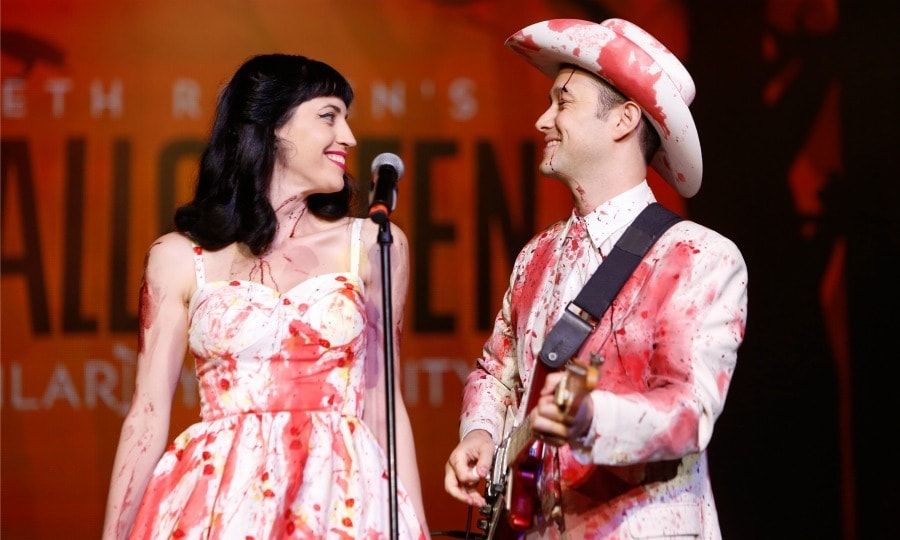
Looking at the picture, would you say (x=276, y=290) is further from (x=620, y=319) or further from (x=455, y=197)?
(x=455, y=197)

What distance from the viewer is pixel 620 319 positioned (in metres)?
2.06

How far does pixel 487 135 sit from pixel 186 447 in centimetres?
196

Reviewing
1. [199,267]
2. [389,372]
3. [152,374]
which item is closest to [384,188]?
[389,372]

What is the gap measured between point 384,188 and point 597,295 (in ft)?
1.49

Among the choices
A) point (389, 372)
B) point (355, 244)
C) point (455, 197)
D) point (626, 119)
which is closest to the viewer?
point (389, 372)

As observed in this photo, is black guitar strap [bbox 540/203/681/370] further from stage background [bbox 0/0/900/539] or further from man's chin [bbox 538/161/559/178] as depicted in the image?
stage background [bbox 0/0/900/539]

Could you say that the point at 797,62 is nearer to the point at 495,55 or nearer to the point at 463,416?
the point at 495,55

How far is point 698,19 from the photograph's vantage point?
394 centimetres

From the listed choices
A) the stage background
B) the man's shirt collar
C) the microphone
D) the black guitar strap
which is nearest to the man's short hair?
the man's shirt collar

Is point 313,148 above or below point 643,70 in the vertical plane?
below

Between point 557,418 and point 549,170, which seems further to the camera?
point 549,170

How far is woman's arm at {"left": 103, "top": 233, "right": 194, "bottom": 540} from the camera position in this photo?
2332 mm

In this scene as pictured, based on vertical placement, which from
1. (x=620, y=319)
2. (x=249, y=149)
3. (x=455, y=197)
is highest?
(x=249, y=149)

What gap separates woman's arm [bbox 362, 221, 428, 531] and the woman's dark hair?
184 mm
